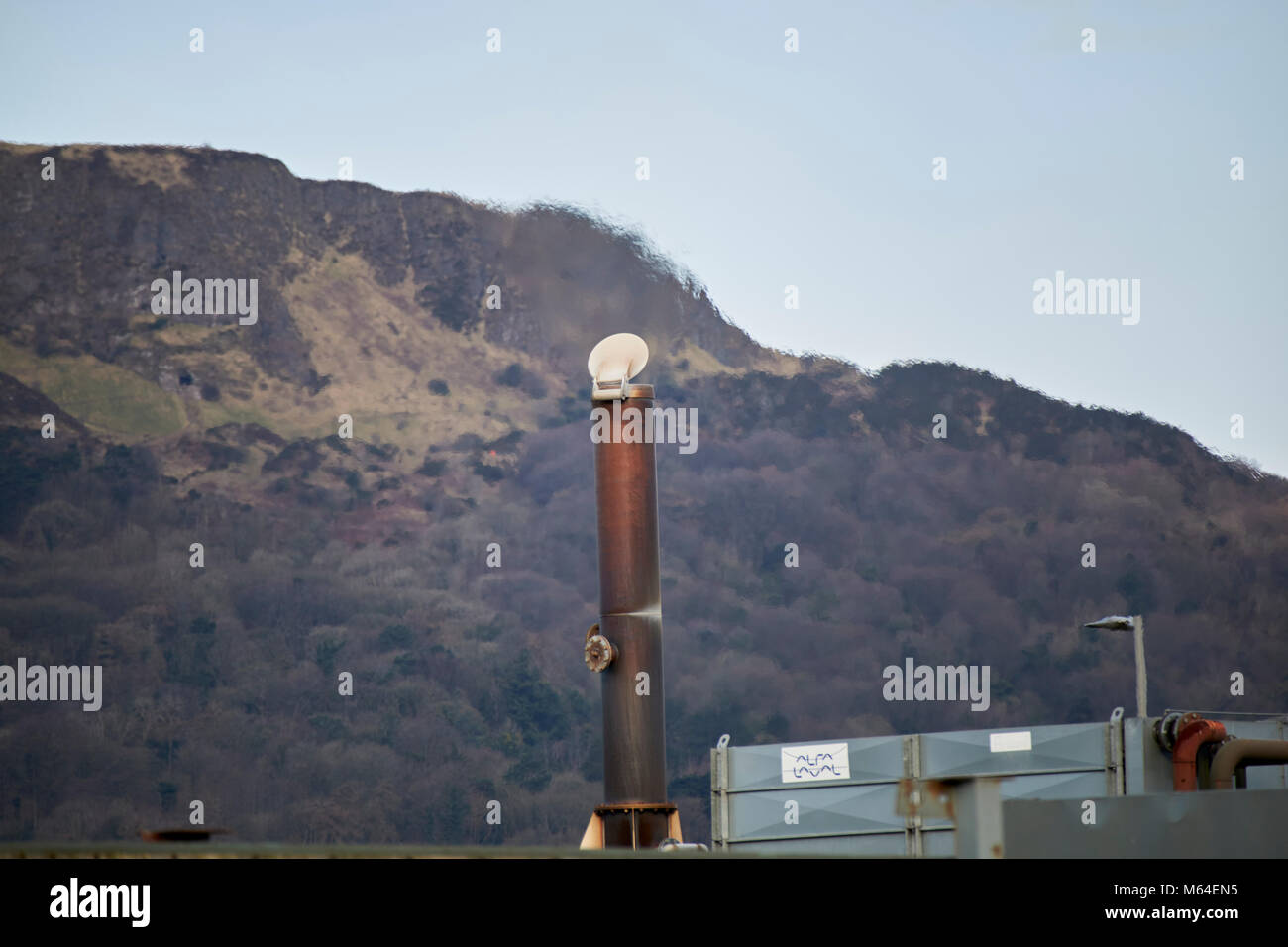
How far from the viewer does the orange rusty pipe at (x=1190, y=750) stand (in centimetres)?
2161

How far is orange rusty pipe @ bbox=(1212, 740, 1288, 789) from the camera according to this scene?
20.8 metres

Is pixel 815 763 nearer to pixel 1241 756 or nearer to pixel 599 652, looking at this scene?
pixel 599 652

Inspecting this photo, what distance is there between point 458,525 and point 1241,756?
260ft

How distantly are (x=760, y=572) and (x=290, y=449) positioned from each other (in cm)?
3218

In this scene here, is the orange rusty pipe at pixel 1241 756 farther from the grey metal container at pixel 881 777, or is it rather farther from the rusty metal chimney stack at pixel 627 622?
the rusty metal chimney stack at pixel 627 622

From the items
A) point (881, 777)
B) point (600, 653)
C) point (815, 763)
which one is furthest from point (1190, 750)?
point (600, 653)

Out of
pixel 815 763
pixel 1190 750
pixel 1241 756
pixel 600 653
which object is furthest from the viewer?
pixel 815 763

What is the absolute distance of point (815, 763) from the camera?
23.8 meters

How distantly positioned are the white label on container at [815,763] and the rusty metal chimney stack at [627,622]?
13.0 feet

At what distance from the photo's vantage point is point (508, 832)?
80312 mm

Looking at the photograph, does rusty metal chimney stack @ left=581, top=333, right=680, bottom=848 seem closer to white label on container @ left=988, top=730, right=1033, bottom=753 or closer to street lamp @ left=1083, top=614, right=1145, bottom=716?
white label on container @ left=988, top=730, right=1033, bottom=753

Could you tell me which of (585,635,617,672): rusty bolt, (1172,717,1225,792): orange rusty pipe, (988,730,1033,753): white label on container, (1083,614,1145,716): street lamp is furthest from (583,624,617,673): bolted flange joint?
(1172,717,1225,792): orange rusty pipe
